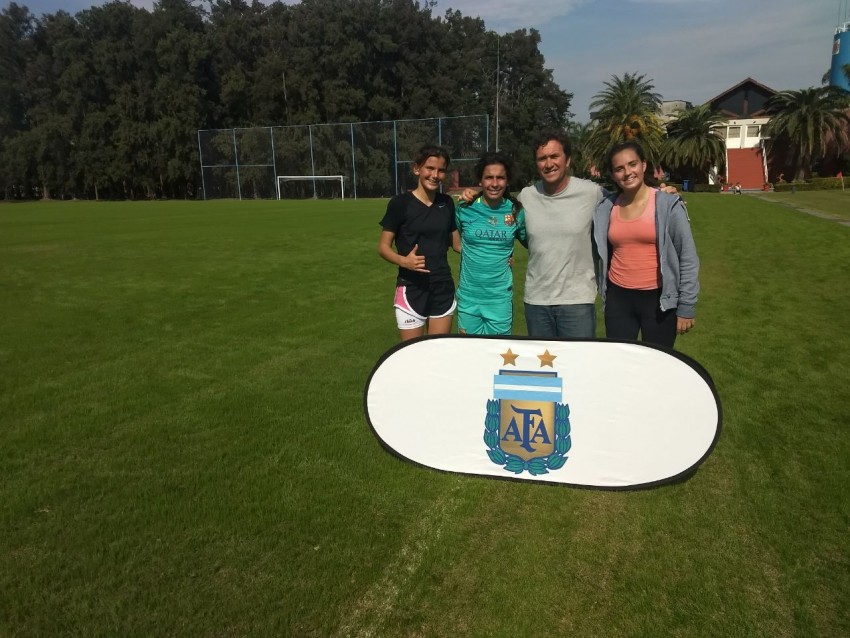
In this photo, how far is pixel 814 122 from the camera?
4603 centimetres

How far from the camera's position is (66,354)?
5.70 meters

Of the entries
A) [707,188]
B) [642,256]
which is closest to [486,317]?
[642,256]

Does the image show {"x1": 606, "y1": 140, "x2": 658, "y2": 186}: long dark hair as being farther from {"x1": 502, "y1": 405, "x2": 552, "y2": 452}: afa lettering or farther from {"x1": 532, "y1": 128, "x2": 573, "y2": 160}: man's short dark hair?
{"x1": 502, "y1": 405, "x2": 552, "y2": 452}: afa lettering

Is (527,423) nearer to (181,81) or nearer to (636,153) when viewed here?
(636,153)

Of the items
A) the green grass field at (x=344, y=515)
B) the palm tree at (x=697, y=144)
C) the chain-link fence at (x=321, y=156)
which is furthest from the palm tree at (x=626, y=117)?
the green grass field at (x=344, y=515)

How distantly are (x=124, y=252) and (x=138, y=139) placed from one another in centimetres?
4238

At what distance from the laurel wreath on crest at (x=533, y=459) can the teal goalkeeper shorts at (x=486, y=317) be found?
25.1 inches

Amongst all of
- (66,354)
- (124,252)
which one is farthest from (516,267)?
(124,252)

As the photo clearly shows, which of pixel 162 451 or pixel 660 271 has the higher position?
pixel 660 271

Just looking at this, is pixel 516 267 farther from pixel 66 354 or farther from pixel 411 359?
pixel 411 359

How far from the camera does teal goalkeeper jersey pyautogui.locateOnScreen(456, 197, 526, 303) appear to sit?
3.21m

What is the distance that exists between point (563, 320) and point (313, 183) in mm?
40802

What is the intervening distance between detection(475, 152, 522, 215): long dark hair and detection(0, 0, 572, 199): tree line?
162ft

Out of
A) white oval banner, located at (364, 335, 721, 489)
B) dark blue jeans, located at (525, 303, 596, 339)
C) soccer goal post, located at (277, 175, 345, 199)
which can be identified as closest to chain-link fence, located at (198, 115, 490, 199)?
soccer goal post, located at (277, 175, 345, 199)
